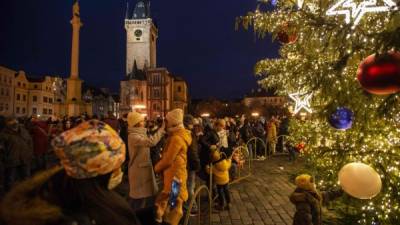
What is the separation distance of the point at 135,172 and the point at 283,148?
16.3m

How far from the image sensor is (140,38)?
104 meters

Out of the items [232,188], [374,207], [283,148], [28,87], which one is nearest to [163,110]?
[28,87]

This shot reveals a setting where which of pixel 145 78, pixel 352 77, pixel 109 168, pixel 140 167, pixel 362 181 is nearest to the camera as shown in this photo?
pixel 109 168

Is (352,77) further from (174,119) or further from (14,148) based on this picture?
(14,148)

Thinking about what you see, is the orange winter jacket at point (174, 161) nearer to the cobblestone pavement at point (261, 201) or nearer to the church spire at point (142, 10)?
the cobblestone pavement at point (261, 201)

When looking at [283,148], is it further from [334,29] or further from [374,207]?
[334,29]

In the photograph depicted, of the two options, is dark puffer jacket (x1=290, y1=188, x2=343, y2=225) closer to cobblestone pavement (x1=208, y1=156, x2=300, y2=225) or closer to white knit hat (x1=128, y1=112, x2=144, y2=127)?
cobblestone pavement (x1=208, y1=156, x2=300, y2=225)

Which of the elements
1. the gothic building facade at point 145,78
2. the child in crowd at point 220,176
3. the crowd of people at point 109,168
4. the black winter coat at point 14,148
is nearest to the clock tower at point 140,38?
the gothic building facade at point 145,78

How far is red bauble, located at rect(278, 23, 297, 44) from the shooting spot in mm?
5720

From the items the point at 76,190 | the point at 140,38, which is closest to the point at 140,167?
the point at 76,190

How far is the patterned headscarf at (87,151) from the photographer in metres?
2.39

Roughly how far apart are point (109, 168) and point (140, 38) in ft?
346

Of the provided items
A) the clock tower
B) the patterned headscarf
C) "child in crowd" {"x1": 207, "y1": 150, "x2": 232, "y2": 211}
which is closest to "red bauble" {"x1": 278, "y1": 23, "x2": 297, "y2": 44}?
"child in crowd" {"x1": 207, "y1": 150, "x2": 232, "y2": 211}

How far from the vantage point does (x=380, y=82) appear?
324 centimetres
